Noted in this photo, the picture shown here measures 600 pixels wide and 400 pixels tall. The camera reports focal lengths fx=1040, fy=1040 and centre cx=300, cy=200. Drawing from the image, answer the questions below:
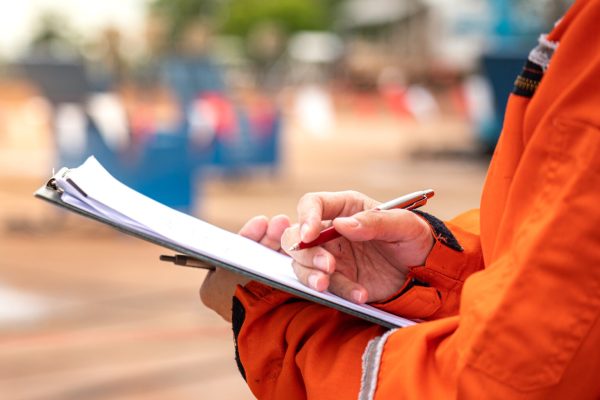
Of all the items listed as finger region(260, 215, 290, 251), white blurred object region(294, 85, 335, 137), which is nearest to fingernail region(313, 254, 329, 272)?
finger region(260, 215, 290, 251)

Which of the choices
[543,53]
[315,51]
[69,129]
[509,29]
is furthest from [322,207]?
[315,51]

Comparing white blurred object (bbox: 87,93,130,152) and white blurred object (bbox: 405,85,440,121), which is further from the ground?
white blurred object (bbox: 87,93,130,152)

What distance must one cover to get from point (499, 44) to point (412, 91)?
1425cm

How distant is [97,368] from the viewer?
3.75 m

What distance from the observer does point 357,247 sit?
1.31 m

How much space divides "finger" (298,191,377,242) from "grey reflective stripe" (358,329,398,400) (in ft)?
0.47

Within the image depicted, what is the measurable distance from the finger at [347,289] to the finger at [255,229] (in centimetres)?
20

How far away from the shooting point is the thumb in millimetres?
1132

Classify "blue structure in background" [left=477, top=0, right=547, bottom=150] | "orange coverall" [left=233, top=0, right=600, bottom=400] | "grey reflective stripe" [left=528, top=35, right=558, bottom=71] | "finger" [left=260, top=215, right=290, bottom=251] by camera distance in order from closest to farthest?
"orange coverall" [left=233, top=0, right=600, bottom=400] < "grey reflective stripe" [left=528, top=35, right=558, bottom=71] < "finger" [left=260, top=215, right=290, bottom=251] < "blue structure in background" [left=477, top=0, right=547, bottom=150]

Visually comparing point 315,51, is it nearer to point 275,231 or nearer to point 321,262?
point 275,231

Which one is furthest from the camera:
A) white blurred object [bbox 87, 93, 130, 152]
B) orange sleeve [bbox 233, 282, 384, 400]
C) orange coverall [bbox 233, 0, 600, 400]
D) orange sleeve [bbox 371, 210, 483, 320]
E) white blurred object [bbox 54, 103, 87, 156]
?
white blurred object [bbox 54, 103, 87, 156]

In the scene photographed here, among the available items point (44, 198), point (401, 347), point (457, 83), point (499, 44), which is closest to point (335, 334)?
point (401, 347)

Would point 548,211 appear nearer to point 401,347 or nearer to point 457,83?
point 401,347

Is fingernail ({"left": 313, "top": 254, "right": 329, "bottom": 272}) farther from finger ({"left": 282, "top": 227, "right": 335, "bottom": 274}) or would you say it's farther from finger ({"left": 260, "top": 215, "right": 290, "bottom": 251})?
finger ({"left": 260, "top": 215, "right": 290, "bottom": 251})
